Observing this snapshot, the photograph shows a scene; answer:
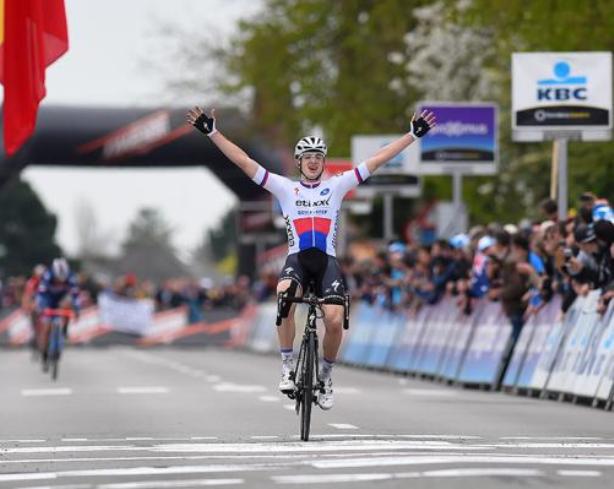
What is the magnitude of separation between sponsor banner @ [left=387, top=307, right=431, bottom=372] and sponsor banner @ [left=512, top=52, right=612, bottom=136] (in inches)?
218

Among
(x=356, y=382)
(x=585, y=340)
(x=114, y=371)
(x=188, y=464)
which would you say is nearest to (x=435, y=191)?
(x=114, y=371)

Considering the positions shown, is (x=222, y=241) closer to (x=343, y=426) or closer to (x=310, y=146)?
(x=343, y=426)

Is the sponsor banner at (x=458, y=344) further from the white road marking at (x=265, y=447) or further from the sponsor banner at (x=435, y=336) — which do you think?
the white road marking at (x=265, y=447)

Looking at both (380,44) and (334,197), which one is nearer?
(334,197)

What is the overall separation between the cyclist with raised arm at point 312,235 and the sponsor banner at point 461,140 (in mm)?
16193

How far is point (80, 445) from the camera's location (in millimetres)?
14812

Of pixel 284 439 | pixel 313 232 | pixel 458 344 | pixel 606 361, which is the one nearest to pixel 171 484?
pixel 284 439

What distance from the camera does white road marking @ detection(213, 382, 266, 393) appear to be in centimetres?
Answer: 2469

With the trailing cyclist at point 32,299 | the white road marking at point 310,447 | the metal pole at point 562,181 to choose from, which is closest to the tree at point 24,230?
the trailing cyclist at point 32,299

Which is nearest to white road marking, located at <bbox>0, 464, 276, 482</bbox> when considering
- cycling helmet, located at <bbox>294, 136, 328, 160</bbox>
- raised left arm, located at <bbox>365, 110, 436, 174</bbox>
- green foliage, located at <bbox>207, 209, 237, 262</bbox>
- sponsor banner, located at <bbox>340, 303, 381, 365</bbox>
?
cycling helmet, located at <bbox>294, 136, 328, 160</bbox>

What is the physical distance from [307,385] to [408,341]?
16653 mm

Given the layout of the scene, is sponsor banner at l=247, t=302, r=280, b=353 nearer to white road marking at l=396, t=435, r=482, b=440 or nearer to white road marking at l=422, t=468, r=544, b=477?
white road marking at l=396, t=435, r=482, b=440

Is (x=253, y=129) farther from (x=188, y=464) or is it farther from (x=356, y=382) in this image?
(x=188, y=464)

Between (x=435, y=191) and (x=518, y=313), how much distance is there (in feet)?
104
